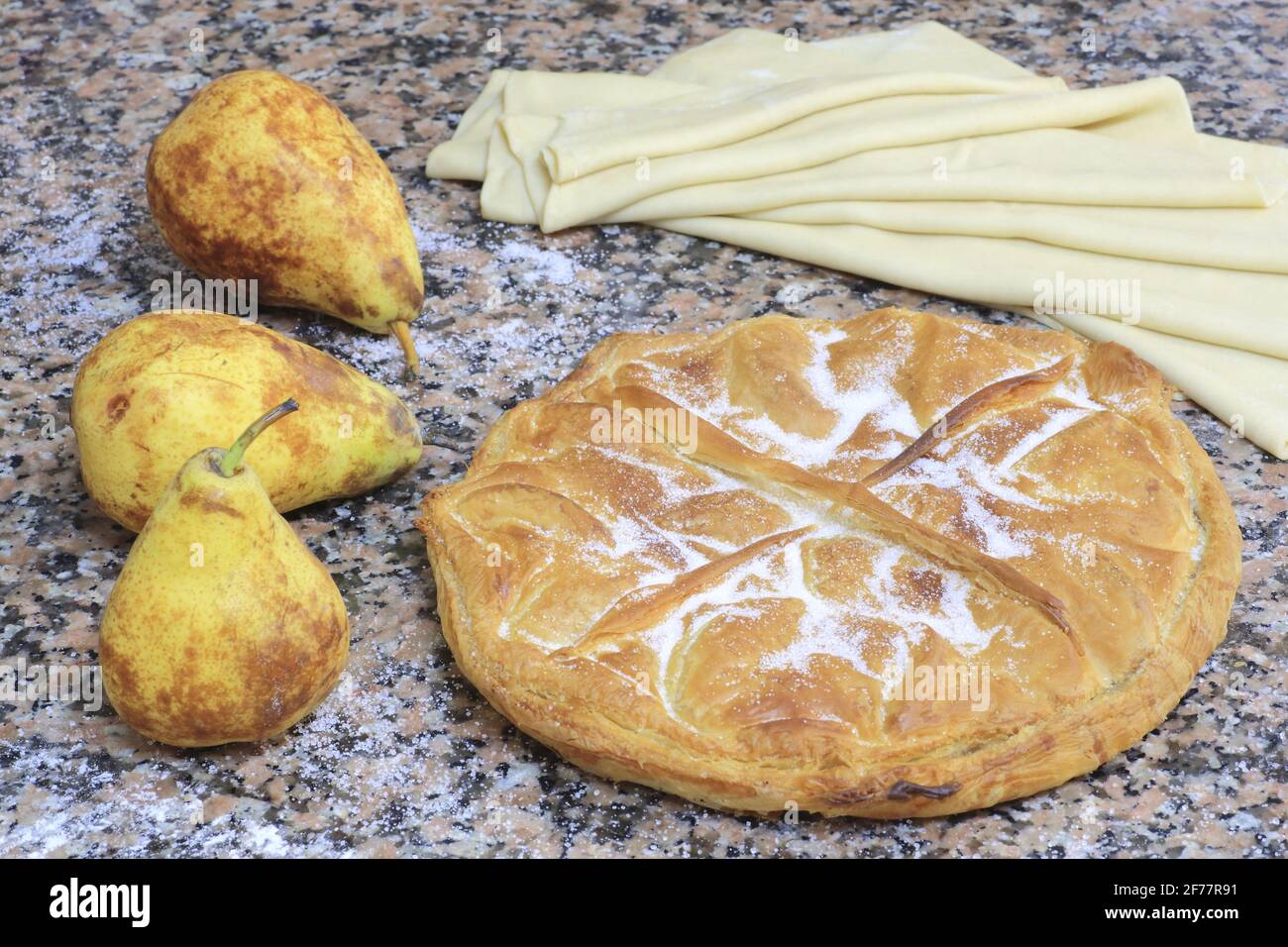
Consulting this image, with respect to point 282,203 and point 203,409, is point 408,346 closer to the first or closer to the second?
point 282,203

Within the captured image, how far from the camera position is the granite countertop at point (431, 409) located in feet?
4.02

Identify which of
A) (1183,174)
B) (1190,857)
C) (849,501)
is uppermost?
(1183,174)

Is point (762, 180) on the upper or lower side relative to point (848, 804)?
upper

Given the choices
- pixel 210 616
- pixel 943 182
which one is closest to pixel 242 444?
pixel 210 616

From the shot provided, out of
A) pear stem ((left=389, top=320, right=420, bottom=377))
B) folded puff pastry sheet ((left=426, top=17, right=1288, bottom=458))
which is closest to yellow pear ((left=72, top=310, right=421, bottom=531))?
pear stem ((left=389, top=320, right=420, bottom=377))

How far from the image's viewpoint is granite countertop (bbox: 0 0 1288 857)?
4.02 feet

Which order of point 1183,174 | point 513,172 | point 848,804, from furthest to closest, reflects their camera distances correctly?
point 513,172 < point 1183,174 < point 848,804

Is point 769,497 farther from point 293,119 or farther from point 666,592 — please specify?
point 293,119

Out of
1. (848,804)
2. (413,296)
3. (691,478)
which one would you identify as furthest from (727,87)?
(848,804)

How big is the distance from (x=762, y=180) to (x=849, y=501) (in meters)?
0.70

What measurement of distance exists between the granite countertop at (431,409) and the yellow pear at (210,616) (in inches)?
3.0

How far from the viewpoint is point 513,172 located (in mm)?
2031

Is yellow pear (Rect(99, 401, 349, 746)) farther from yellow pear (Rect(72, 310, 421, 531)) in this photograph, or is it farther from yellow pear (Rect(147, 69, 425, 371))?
yellow pear (Rect(147, 69, 425, 371))

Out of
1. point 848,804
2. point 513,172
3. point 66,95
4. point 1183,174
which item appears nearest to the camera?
point 848,804
